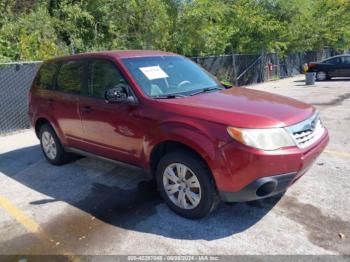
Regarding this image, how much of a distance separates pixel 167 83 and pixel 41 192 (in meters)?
2.29

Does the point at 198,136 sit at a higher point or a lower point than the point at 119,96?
lower

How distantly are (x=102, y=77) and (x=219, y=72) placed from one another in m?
12.9

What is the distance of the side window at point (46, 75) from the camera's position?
18.8 feet

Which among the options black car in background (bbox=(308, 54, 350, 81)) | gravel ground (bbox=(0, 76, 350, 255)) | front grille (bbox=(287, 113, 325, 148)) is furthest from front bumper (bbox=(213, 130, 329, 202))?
black car in background (bbox=(308, 54, 350, 81))

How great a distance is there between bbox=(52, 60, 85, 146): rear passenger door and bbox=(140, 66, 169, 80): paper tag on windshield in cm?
110

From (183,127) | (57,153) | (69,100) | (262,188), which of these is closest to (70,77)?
Answer: (69,100)

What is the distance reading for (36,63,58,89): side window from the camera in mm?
5719

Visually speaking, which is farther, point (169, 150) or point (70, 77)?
point (70, 77)

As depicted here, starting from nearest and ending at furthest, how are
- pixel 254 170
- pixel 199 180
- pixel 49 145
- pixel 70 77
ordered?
pixel 254 170 < pixel 199 180 < pixel 70 77 < pixel 49 145

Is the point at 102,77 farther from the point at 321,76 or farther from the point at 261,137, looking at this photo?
the point at 321,76

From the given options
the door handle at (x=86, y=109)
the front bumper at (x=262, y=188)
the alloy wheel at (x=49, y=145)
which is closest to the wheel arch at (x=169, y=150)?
the front bumper at (x=262, y=188)

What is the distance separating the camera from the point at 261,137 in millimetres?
3318

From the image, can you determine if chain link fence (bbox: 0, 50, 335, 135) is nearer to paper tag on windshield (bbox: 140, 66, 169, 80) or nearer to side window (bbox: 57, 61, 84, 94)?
side window (bbox: 57, 61, 84, 94)

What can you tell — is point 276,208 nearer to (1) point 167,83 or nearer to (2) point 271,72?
(1) point 167,83
